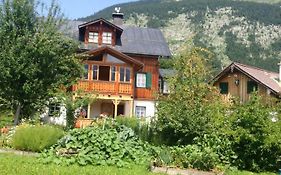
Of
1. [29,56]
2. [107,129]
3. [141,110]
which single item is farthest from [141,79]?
[107,129]

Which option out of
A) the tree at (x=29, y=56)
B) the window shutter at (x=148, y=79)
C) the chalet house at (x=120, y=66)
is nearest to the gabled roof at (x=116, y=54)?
the chalet house at (x=120, y=66)

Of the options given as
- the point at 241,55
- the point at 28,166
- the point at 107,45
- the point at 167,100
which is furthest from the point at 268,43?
the point at 28,166

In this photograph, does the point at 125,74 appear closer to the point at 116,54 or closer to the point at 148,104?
the point at 116,54

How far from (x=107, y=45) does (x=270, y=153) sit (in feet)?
75.4

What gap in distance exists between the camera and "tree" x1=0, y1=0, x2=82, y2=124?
19750mm

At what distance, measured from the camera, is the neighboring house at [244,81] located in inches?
1555

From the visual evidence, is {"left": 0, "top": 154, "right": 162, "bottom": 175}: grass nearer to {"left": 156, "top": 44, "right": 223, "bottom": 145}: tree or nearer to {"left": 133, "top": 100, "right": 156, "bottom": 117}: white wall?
{"left": 156, "top": 44, "right": 223, "bottom": 145}: tree

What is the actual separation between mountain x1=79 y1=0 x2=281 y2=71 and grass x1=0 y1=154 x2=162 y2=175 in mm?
112339

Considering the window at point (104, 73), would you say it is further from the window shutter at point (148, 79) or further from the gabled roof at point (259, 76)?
the gabled roof at point (259, 76)

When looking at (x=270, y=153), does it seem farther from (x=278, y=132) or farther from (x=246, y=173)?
(x=246, y=173)

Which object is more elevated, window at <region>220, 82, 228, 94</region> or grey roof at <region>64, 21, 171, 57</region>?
grey roof at <region>64, 21, 171, 57</region>

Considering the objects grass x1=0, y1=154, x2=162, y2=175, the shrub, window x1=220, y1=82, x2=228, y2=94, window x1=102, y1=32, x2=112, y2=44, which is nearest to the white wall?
window x1=102, y1=32, x2=112, y2=44

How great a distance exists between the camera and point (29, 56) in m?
20.1

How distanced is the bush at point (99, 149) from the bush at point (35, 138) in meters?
0.70
